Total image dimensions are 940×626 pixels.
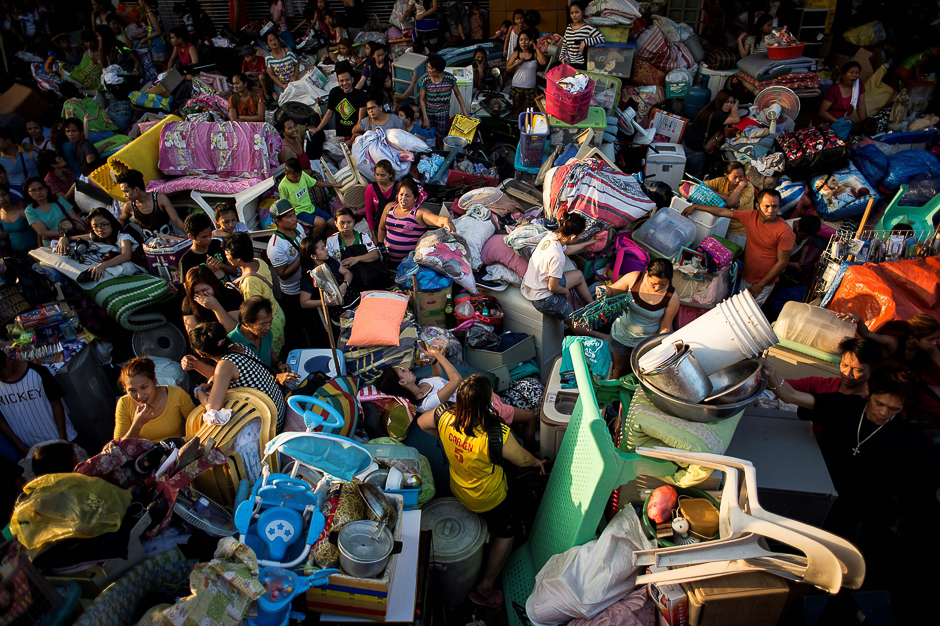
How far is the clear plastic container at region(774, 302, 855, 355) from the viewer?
3.51 meters

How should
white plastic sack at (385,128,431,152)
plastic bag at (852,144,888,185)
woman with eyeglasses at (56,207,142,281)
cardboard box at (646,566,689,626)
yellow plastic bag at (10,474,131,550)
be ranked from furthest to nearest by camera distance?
1. plastic bag at (852,144,888,185)
2. white plastic sack at (385,128,431,152)
3. woman with eyeglasses at (56,207,142,281)
4. cardboard box at (646,566,689,626)
5. yellow plastic bag at (10,474,131,550)

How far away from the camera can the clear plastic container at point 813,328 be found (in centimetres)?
351

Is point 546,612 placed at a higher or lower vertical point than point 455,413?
lower

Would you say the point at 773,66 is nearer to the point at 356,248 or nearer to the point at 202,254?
the point at 356,248

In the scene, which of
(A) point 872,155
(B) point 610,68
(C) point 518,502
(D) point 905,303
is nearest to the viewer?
(C) point 518,502

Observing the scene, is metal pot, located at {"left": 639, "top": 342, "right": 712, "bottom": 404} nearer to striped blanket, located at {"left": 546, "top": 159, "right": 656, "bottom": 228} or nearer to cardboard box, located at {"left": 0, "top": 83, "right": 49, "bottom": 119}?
striped blanket, located at {"left": 546, "top": 159, "right": 656, "bottom": 228}

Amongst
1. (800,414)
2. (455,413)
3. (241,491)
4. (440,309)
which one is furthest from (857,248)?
(241,491)

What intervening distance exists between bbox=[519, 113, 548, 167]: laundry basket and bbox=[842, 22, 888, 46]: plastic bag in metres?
5.41

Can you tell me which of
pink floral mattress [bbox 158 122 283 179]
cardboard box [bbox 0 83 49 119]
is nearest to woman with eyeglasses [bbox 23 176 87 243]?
pink floral mattress [bbox 158 122 283 179]

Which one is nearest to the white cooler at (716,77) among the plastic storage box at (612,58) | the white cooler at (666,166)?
the plastic storage box at (612,58)

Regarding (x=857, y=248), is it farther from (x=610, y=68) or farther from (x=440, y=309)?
(x=610, y=68)

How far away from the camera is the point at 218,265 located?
4121 mm

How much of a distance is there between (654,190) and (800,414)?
11.1 feet

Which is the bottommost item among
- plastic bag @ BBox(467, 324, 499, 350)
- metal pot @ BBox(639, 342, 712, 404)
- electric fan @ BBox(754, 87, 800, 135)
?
plastic bag @ BBox(467, 324, 499, 350)
